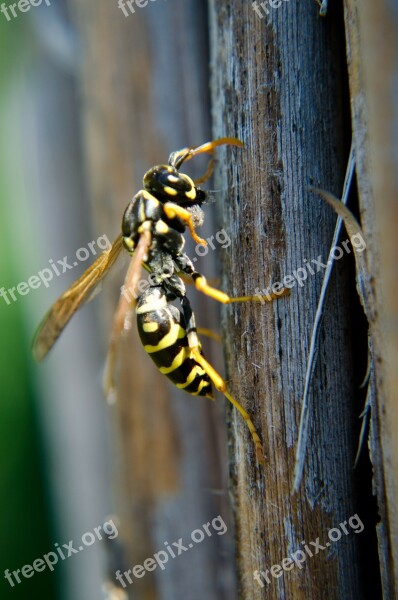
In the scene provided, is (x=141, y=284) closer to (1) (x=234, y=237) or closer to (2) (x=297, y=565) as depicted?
(1) (x=234, y=237)

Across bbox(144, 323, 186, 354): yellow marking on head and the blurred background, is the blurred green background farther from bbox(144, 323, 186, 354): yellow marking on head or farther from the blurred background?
bbox(144, 323, 186, 354): yellow marking on head

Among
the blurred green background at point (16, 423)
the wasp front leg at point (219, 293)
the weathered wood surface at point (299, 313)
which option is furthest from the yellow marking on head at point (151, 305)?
the blurred green background at point (16, 423)

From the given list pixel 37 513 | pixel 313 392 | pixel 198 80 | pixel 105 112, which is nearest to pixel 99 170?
pixel 105 112

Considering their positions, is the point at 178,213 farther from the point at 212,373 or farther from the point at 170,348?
the point at 212,373

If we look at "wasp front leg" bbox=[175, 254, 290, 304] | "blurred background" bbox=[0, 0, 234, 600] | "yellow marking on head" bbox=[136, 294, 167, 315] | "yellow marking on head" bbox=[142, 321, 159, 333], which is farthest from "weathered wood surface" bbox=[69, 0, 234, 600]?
"yellow marking on head" bbox=[142, 321, 159, 333]

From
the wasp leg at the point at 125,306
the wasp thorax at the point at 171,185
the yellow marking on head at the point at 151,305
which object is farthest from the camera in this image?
the yellow marking on head at the point at 151,305

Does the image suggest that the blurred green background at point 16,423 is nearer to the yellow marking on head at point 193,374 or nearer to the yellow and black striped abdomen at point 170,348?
the yellow and black striped abdomen at point 170,348
